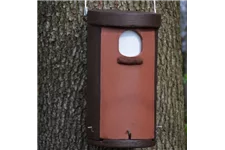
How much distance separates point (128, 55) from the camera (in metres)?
2.32

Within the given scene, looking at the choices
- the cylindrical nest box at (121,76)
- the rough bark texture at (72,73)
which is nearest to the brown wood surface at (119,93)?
the cylindrical nest box at (121,76)

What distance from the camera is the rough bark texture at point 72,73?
263 centimetres

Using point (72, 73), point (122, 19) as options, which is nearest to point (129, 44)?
point (122, 19)

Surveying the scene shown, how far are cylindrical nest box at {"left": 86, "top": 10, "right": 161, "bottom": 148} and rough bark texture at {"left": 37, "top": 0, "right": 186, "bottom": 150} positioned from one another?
31cm

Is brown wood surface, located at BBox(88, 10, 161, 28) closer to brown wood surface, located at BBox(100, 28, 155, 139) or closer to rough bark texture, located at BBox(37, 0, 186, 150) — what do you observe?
brown wood surface, located at BBox(100, 28, 155, 139)

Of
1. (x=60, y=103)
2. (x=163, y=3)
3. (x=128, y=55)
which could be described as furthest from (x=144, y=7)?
(x=60, y=103)

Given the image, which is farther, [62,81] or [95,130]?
[62,81]

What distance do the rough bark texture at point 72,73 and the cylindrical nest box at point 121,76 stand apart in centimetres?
31

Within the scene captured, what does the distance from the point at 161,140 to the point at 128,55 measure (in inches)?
24.7

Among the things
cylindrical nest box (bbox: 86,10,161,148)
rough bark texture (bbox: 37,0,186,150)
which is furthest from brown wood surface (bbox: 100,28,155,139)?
rough bark texture (bbox: 37,0,186,150)

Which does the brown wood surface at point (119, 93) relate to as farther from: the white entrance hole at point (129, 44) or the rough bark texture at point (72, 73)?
the rough bark texture at point (72, 73)
